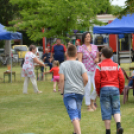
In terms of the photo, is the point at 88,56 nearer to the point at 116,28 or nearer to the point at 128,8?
the point at 128,8

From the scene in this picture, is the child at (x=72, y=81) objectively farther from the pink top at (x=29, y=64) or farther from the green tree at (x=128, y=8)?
the green tree at (x=128, y=8)

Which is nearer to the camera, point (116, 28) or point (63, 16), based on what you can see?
point (116, 28)

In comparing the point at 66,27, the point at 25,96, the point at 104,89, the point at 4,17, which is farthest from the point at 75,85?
the point at 4,17

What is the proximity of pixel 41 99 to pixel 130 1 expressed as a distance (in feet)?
16.3

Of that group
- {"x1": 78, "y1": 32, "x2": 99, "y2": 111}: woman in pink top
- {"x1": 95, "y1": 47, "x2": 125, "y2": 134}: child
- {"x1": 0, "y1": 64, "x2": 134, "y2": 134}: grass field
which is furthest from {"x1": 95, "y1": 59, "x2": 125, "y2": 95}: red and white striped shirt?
{"x1": 78, "y1": 32, "x2": 99, "y2": 111}: woman in pink top

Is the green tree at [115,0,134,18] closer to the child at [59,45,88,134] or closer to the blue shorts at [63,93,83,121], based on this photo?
the child at [59,45,88,134]

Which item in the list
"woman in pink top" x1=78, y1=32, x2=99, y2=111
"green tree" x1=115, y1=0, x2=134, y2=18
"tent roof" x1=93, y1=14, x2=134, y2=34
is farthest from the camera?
"tent roof" x1=93, y1=14, x2=134, y2=34

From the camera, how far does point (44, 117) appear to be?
7043mm

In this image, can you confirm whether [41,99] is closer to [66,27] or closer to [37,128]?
[37,128]

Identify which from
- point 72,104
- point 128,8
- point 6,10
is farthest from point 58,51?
point 6,10

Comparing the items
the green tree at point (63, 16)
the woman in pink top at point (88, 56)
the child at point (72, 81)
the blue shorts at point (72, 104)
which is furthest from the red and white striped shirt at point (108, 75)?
the green tree at point (63, 16)

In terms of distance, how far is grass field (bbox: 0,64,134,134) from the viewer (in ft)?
19.5

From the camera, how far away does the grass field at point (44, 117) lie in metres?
5.95

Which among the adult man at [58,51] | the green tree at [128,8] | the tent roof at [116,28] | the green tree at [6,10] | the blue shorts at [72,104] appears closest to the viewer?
the blue shorts at [72,104]
